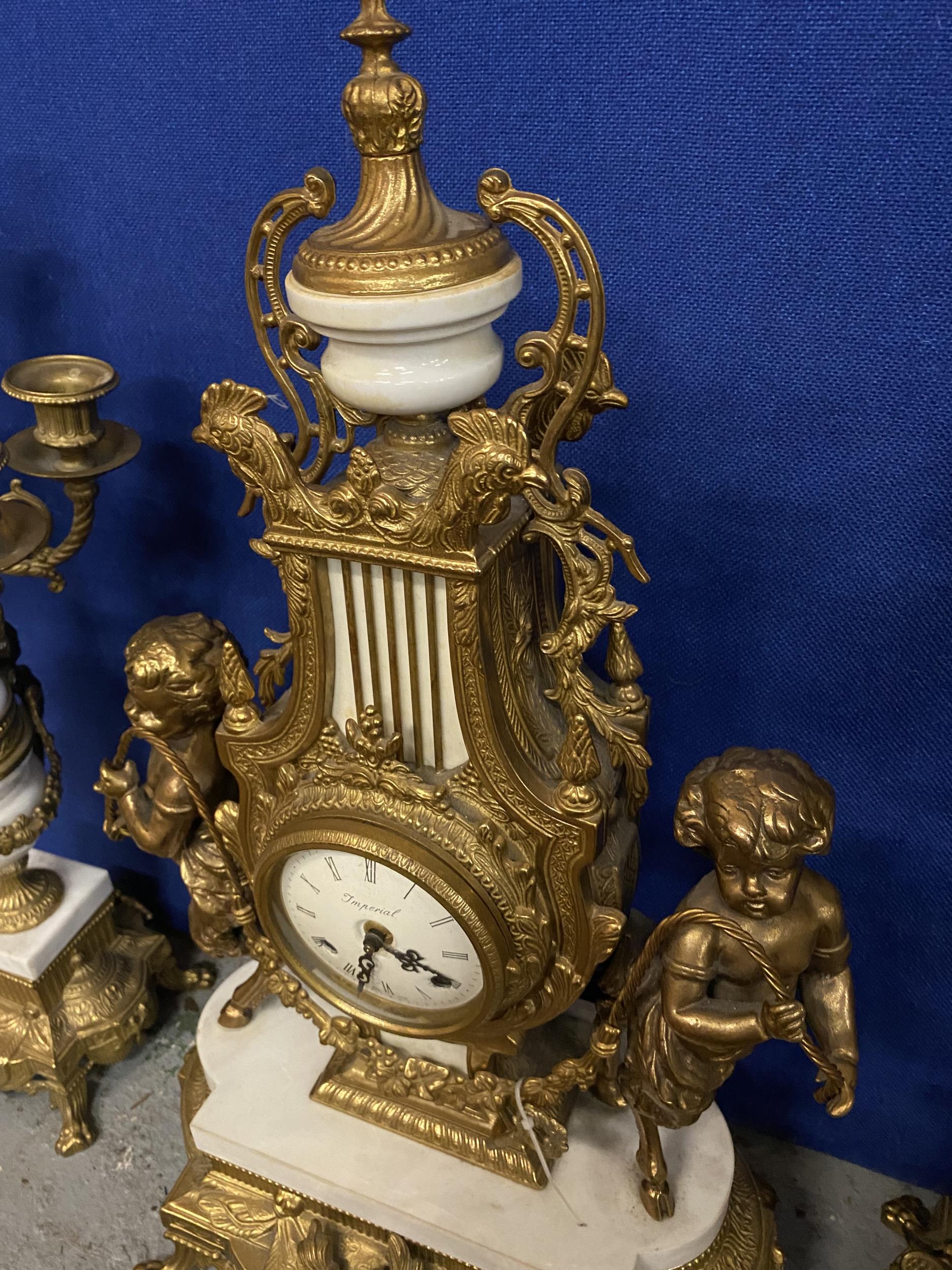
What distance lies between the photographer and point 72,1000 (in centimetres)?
155

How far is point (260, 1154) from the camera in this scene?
1.19m

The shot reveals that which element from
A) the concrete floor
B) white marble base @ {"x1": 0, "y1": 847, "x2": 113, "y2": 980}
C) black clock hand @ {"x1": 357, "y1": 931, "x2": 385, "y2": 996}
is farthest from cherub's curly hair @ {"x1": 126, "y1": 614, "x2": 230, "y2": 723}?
the concrete floor

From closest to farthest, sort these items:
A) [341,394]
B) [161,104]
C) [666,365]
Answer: [341,394] < [666,365] < [161,104]

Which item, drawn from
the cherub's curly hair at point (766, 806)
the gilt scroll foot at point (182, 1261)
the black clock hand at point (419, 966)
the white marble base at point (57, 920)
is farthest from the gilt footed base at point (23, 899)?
the cherub's curly hair at point (766, 806)

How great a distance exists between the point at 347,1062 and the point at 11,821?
619 millimetres

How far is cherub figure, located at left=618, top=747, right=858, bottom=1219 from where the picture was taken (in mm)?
838

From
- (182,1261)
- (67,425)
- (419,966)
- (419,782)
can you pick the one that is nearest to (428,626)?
(419,782)

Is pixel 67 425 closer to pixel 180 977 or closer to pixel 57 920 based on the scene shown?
pixel 57 920

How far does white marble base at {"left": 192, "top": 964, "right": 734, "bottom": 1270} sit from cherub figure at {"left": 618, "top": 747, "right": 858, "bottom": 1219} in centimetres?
16

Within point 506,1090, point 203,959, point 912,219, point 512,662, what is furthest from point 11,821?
point 912,219

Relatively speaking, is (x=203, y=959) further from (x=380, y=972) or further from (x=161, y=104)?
(x=161, y=104)

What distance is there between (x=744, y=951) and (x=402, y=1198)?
537mm

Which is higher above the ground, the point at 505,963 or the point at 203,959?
the point at 505,963

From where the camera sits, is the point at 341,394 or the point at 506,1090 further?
the point at 506,1090
